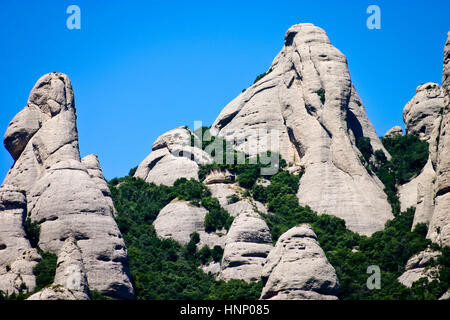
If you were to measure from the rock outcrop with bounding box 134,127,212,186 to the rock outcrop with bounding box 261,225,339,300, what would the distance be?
100ft

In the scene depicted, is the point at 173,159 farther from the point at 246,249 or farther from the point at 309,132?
the point at 246,249

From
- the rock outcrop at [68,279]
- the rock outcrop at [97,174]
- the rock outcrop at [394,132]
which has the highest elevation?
the rock outcrop at [394,132]

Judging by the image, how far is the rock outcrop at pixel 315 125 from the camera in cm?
8819

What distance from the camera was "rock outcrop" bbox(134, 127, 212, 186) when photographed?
98.2 m

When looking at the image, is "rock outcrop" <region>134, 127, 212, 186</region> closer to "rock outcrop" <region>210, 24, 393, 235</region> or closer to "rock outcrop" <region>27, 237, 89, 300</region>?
"rock outcrop" <region>210, 24, 393, 235</region>

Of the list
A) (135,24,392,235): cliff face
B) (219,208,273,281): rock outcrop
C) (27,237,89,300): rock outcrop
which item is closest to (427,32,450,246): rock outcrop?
(135,24,392,235): cliff face

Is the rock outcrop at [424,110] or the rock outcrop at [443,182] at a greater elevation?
the rock outcrop at [424,110]

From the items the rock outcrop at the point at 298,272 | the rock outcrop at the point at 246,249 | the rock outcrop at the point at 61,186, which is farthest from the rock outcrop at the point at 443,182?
the rock outcrop at the point at 61,186

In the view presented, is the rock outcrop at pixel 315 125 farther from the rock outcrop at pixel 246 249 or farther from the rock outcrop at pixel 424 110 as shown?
the rock outcrop at pixel 246 249

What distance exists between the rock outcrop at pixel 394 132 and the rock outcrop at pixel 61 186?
33.9m
